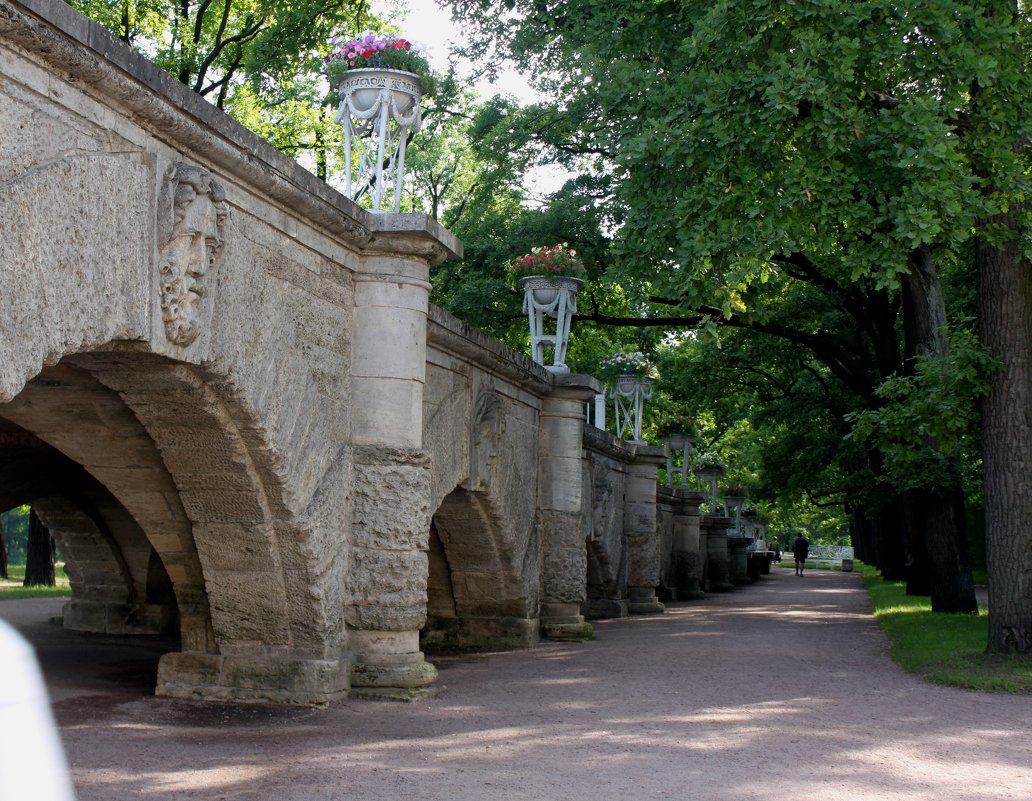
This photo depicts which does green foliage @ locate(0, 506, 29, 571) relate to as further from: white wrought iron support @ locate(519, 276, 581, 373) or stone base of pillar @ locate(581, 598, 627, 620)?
white wrought iron support @ locate(519, 276, 581, 373)

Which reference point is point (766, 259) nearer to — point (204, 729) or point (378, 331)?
point (378, 331)

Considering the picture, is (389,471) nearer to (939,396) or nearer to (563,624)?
(939,396)

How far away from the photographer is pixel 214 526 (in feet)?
23.9

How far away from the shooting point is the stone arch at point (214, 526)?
22.3 ft

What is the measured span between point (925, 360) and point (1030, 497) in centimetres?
154

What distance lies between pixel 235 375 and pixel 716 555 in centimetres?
2368

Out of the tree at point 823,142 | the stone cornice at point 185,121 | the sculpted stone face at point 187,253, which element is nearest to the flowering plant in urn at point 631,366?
the tree at point 823,142

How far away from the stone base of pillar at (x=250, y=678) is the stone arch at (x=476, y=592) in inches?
166

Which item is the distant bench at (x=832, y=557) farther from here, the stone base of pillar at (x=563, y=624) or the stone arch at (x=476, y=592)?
the stone arch at (x=476, y=592)

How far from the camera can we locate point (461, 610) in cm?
1231

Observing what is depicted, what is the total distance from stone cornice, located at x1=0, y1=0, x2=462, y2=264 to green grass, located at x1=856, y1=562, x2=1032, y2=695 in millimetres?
5229

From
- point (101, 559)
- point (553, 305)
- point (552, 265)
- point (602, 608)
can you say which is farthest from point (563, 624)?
point (101, 559)

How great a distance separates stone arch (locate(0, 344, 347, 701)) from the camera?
6805mm

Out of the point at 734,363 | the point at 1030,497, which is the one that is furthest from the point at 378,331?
the point at 734,363
